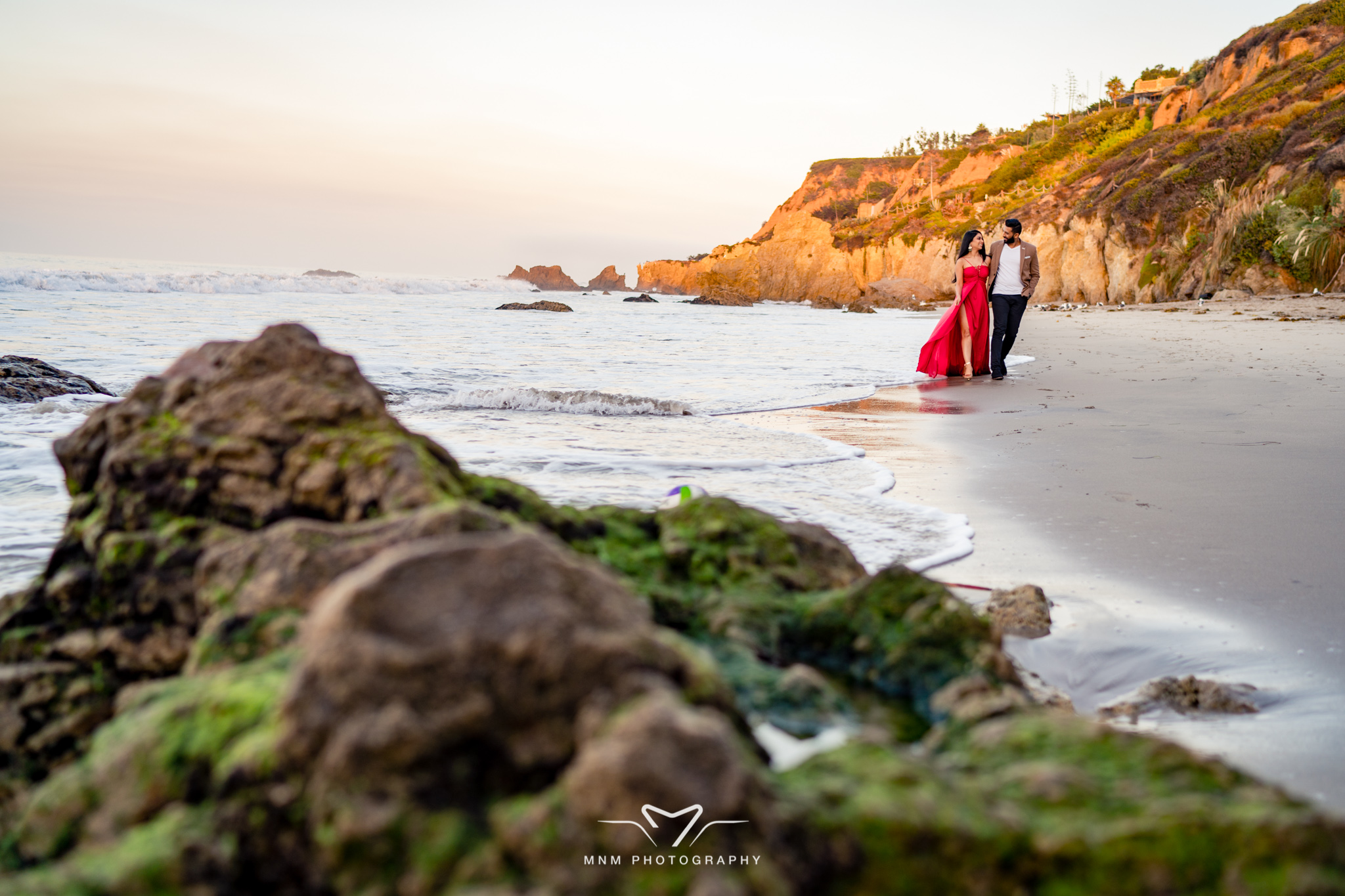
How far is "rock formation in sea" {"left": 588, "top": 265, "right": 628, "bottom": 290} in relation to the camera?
119 m

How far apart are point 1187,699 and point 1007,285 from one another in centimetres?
864

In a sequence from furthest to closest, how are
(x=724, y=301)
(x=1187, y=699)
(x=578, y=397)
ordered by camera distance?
(x=724, y=301), (x=578, y=397), (x=1187, y=699)

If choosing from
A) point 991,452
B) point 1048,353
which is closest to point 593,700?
point 991,452

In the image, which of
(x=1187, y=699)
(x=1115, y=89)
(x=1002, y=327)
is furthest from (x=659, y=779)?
(x=1115, y=89)

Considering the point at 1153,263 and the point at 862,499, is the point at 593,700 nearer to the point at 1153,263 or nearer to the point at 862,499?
the point at 862,499

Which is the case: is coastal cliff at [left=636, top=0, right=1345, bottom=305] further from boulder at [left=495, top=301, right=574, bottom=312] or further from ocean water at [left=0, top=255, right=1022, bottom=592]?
boulder at [left=495, top=301, right=574, bottom=312]

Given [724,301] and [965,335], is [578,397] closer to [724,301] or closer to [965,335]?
[965,335]

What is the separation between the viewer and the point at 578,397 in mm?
7258

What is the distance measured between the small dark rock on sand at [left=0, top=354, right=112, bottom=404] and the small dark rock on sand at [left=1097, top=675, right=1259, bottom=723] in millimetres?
7727

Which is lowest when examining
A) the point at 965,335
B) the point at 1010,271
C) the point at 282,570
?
the point at 282,570

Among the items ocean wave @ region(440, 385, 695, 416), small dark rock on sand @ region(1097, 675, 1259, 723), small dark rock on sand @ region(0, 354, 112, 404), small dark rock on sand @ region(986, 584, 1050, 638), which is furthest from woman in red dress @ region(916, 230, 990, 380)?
small dark rock on sand @ region(0, 354, 112, 404)

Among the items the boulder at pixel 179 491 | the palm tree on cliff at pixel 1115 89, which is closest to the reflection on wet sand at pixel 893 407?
the boulder at pixel 179 491

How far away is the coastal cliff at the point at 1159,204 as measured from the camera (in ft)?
65.8

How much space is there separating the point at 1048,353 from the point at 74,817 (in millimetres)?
12989
